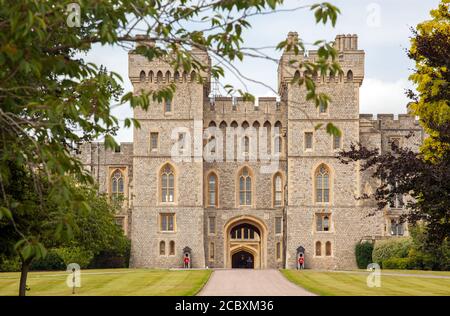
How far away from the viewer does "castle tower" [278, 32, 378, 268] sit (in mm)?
49156

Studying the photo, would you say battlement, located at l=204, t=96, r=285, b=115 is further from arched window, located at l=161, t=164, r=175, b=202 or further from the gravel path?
the gravel path

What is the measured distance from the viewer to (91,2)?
30.3 ft

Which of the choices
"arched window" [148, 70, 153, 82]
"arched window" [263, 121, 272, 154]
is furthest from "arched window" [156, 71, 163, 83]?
"arched window" [263, 121, 272, 154]

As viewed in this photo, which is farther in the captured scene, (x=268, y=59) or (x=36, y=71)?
(x=268, y=59)

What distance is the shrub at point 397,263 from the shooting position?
149 feet

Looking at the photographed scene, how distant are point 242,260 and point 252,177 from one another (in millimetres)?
8950

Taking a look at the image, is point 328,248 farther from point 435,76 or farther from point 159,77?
point 435,76

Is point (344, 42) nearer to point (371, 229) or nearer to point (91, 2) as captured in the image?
point (371, 229)

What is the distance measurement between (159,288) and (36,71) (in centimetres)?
2069

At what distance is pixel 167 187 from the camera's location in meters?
50.3

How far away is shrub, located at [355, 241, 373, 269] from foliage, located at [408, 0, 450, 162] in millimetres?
20900

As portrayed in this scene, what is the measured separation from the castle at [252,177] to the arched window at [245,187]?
67 mm
